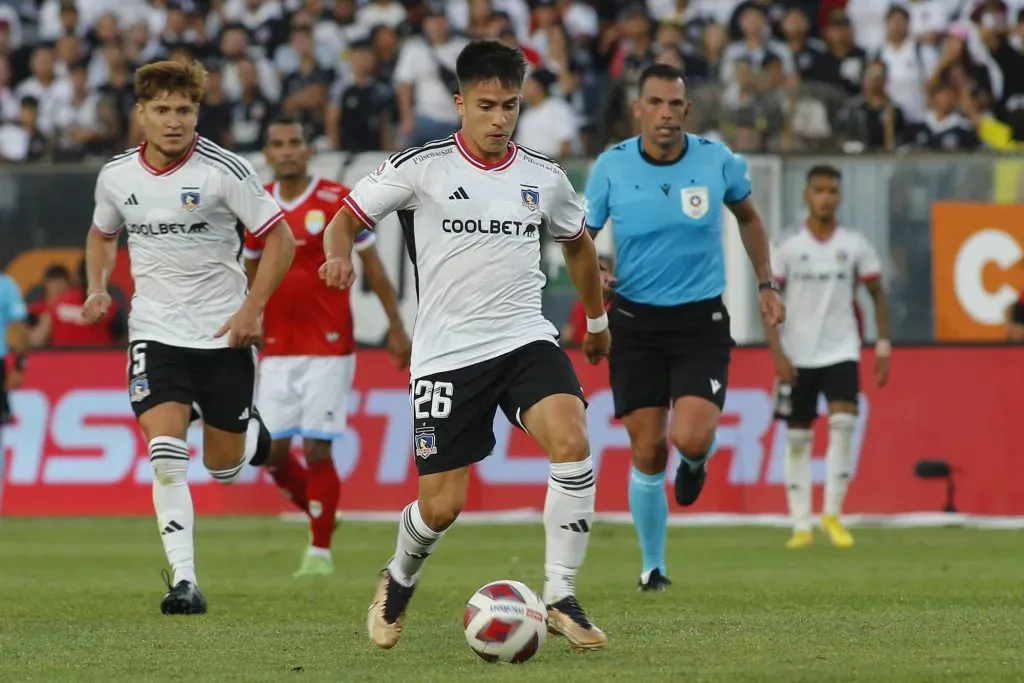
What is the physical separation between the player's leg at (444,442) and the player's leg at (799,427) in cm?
711

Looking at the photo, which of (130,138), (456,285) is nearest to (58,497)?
(130,138)

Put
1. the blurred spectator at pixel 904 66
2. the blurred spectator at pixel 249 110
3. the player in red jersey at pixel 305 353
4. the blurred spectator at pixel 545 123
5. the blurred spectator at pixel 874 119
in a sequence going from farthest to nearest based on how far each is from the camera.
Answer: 1. the blurred spectator at pixel 249 110
2. the blurred spectator at pixel 545 123
3. the blurred spectator at pixel 904 66
4. the blurred spectator at pixel 874 119
5. the player in red jersey at pixel 305 353

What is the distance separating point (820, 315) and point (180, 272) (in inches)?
250

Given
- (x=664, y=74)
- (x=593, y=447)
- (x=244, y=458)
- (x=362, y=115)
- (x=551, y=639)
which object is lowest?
(x=593, y=447)

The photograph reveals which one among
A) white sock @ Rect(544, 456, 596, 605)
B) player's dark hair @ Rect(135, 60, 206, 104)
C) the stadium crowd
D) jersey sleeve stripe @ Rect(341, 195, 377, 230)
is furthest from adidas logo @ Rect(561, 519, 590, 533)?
the stadium crowd

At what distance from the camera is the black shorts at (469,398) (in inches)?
284

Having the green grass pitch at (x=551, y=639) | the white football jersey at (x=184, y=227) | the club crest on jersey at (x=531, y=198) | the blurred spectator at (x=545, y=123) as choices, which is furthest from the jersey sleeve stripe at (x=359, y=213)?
the blurred spectator at (x=545, y=123)

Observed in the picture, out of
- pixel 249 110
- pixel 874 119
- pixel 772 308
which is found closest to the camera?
pixel 772 308

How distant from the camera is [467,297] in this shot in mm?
7254

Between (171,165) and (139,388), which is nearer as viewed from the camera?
(139,388)

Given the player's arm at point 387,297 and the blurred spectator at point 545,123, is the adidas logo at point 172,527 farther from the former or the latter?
the blurred spectator at point 545,123

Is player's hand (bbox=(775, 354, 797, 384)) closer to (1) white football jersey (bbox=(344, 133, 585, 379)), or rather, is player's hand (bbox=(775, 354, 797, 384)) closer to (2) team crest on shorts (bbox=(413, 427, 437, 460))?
(1) white football jersey (bbox=(344, 133, 585, 379))

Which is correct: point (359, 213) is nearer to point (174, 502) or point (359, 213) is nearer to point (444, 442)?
point (444, 442)

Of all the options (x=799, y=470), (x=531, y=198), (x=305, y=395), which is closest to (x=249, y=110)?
(x=799, y=470)
